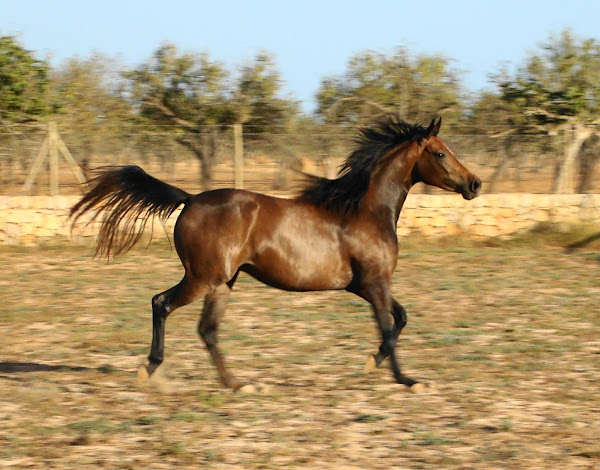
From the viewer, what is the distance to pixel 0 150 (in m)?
15.8

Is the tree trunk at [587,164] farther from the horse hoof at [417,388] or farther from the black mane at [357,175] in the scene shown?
the horse hoof at [417,388]

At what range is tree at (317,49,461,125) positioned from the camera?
992 inches

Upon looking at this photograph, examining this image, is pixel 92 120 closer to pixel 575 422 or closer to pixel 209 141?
pixel 209 141

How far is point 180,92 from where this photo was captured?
24172 millimetres

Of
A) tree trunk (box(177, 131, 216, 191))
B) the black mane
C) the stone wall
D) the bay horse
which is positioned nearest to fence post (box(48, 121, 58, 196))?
the stone wall

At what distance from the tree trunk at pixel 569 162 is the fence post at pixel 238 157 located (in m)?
5.92

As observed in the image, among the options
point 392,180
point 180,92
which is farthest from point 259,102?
point 392,180

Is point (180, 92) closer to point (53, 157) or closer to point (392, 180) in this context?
point (53, 157)

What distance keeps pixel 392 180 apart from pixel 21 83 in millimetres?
15362

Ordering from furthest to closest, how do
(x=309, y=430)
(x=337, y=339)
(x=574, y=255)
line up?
(x=574, y=255), (x=337, y=339), (x=309, y=430)

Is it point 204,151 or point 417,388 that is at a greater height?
point 204,151

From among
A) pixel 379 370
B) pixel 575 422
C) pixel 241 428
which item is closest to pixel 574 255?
pixel 379 370

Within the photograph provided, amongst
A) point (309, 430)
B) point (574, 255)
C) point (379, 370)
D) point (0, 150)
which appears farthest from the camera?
point (0, 150)

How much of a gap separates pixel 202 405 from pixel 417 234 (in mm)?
10137
